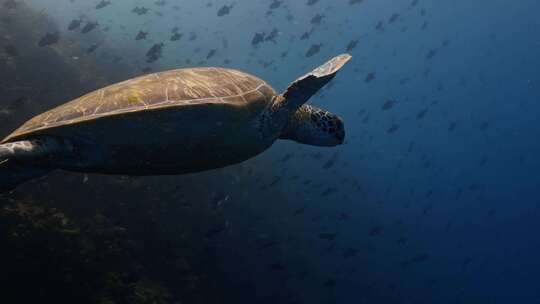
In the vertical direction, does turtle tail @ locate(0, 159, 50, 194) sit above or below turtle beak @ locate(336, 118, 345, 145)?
above

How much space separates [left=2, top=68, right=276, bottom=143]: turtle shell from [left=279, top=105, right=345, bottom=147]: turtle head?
23.6 inches

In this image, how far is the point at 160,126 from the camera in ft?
10.8

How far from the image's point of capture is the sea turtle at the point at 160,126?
3.18 m

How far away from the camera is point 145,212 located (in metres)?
9.99

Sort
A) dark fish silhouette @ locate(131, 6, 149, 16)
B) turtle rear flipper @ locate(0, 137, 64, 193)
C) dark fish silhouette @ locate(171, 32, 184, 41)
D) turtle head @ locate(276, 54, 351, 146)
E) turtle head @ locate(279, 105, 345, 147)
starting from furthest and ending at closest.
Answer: dark fish silhouette @ locate(131, 6, 149, 16) < dark fish silhouette @ locate(171, 32, 184, 41) < turtle head @ locate(279, 105, 345, 147) < turtle head @ locate(276, 54, 351, 146) < turtle rear flipper @ locate(0, 137, 64, 193)

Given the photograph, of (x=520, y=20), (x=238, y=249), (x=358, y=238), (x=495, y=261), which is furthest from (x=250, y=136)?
(x=495, y=261)

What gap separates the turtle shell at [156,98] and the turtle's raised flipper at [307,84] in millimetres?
273

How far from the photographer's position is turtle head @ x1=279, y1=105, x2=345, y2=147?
4.62 m

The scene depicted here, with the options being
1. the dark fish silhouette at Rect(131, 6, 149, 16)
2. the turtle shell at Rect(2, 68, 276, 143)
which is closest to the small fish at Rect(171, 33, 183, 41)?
the dark fish silhouette at Rect(131, 6, 149, 16)

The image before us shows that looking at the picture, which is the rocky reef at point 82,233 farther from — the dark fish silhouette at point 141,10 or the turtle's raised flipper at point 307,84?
the turtle's raised flipper at point 307,84

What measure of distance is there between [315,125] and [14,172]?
134 inches

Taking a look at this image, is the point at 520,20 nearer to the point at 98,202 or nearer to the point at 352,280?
the point at 352,280

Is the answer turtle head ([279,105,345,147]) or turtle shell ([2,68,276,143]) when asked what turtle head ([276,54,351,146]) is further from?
turtle shell ([2,68,276,143])

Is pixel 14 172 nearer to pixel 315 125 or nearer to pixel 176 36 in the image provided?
pixel 315 125
